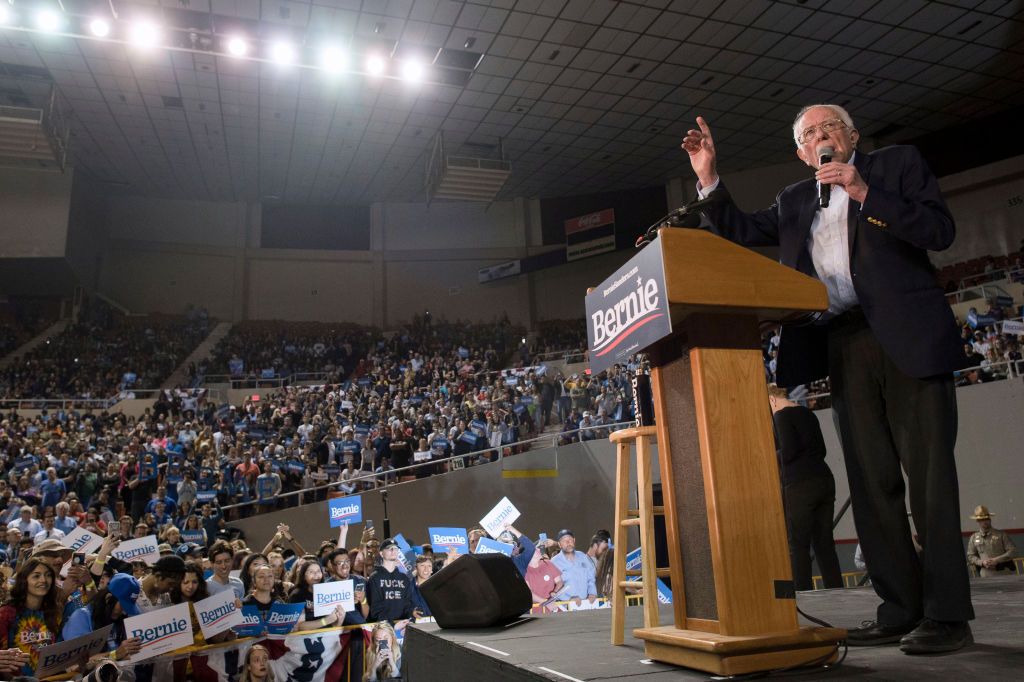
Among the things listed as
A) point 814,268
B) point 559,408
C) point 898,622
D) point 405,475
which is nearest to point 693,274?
point 814,268

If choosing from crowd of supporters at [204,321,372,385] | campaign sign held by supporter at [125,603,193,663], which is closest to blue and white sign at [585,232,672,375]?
campaign sign held by supporter at [125,603,193,663]

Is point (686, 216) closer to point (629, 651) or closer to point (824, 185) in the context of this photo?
point (824, 185)

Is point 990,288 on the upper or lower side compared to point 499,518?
upper

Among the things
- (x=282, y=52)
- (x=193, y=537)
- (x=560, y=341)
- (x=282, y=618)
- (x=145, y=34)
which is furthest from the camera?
(x=560, y=341)

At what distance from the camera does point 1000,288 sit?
43.1 ft

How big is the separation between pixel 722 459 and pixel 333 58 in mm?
13877

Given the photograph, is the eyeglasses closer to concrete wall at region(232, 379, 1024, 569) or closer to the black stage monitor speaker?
the black stage monitor speaker

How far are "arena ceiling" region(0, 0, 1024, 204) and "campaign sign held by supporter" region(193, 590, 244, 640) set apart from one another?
10.7 m

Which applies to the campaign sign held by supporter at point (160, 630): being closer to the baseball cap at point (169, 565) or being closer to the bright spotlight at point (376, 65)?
the baseball cap at point (169, 565)

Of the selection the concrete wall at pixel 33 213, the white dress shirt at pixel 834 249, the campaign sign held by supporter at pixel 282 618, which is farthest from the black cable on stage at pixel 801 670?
the concrete wall at pixel 33 213

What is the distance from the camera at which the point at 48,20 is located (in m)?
12.2

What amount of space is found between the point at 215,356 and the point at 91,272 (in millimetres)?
4873

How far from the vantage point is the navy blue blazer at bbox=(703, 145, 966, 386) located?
170cm

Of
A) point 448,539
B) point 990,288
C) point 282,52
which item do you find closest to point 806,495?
point 448,539
